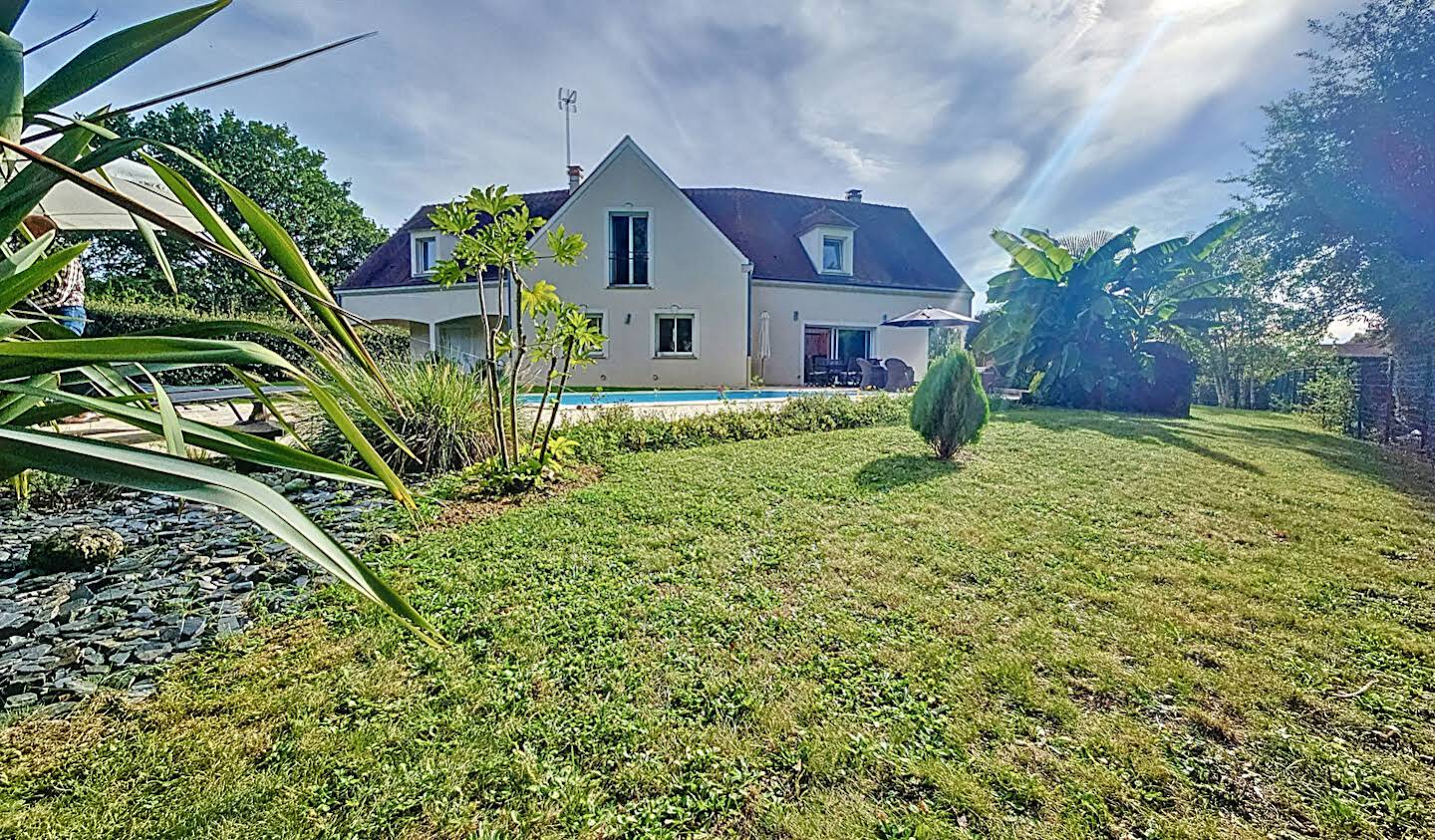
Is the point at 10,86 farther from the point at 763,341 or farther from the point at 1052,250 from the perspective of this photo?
the point at 763,341

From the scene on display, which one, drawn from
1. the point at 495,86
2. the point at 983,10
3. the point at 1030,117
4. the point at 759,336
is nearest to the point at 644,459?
the point at 495,86

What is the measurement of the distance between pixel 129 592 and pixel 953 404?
23.6 feet

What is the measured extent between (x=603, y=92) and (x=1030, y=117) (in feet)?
29.9

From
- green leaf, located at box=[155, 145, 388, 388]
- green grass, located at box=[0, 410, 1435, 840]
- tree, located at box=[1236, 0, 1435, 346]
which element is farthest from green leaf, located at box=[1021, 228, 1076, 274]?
green leaf, located at box=[155, 145, 388, 388]

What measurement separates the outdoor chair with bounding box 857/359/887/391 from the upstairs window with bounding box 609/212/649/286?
302 inches

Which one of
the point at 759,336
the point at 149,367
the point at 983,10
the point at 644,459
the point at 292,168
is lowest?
the point at 644,459

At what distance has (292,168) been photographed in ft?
114

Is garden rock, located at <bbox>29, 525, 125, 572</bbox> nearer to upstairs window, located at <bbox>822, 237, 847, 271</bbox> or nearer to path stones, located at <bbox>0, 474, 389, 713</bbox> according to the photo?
path stones, located at <bbox>0, 474, 389, 713</bbox>

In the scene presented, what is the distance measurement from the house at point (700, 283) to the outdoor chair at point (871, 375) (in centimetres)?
163

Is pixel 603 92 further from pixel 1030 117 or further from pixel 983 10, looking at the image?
pixel 1030 117

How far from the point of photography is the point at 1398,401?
33.4ft

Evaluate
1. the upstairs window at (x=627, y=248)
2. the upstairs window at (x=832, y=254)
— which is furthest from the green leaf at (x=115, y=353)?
the upstairs window at (x=832, y=254)

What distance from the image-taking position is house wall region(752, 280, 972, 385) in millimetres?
19922

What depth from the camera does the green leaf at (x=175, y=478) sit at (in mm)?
843
